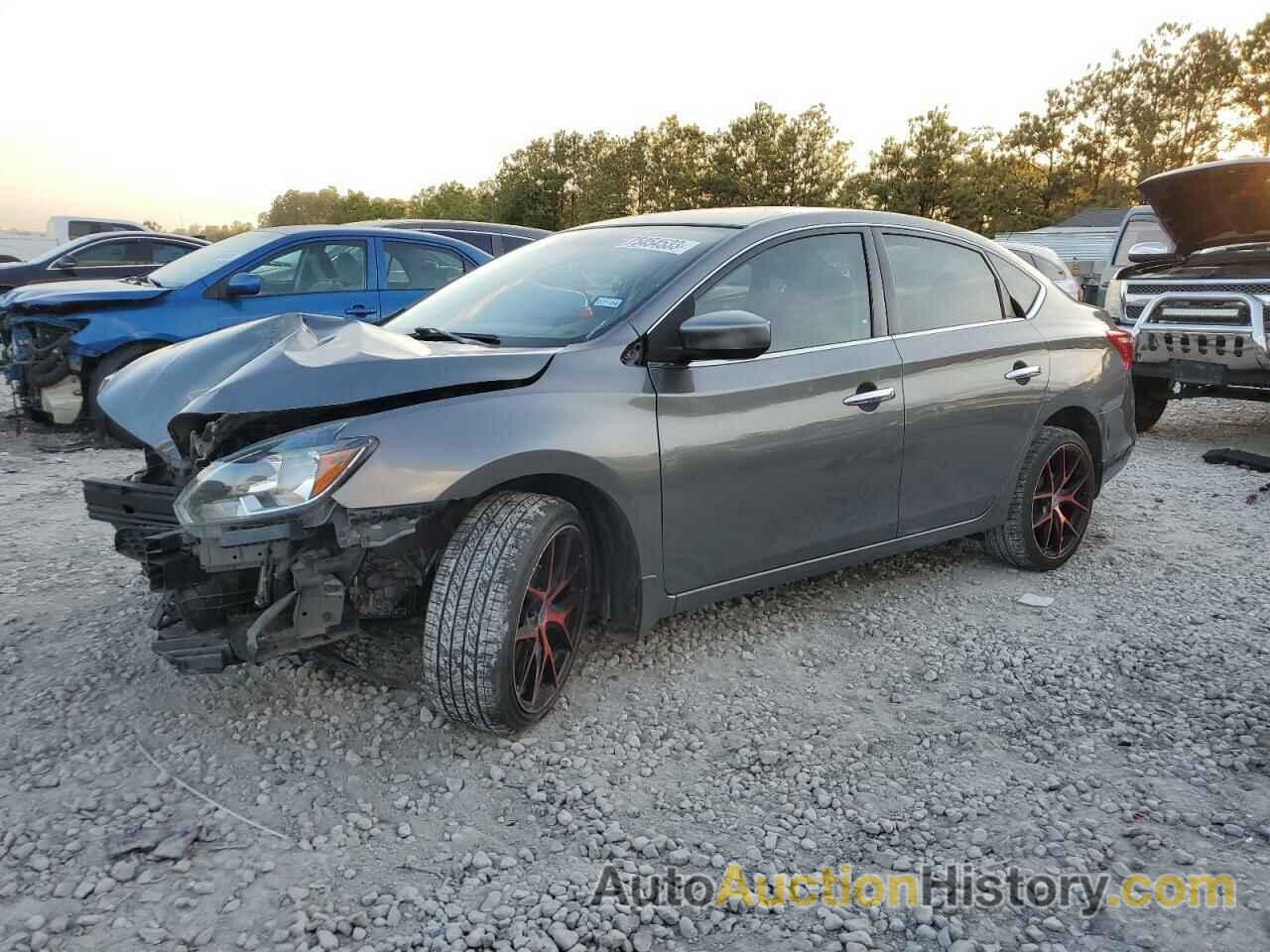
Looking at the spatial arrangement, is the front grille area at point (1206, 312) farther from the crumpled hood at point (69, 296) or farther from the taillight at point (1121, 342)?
the crumpled hood at point (69, 296)

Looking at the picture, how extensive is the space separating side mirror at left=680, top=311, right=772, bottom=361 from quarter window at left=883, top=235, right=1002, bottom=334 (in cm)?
108

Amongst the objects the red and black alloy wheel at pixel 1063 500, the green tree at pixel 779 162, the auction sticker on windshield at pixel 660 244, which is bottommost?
the red and black alloy wheel at pixel 1063 500

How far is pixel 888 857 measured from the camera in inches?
98.3

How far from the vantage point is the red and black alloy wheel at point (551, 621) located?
2.93 m

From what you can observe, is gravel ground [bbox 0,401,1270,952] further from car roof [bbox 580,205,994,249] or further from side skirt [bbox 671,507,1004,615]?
car roof [bbox 580,205,994,249]

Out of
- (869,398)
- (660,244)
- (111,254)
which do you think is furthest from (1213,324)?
(111,254)

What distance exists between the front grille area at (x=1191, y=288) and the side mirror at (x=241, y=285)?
284 inches

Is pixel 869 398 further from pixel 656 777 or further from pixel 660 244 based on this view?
pixel 656 777

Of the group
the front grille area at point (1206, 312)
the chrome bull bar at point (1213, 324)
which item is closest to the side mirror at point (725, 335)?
the chrome bull bar at point (1213, 324)

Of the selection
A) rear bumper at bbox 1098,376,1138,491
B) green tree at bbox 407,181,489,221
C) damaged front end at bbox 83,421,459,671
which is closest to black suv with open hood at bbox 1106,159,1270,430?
rear bumper at bbox 1098,376,1138,491

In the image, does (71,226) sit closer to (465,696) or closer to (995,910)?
(465,696)

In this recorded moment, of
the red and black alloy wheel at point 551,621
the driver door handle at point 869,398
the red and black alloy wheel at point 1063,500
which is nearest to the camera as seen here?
the red and black alloy wheel at point 551,621

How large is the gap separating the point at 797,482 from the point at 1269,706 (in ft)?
5.82

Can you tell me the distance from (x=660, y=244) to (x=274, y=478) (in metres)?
1.72
